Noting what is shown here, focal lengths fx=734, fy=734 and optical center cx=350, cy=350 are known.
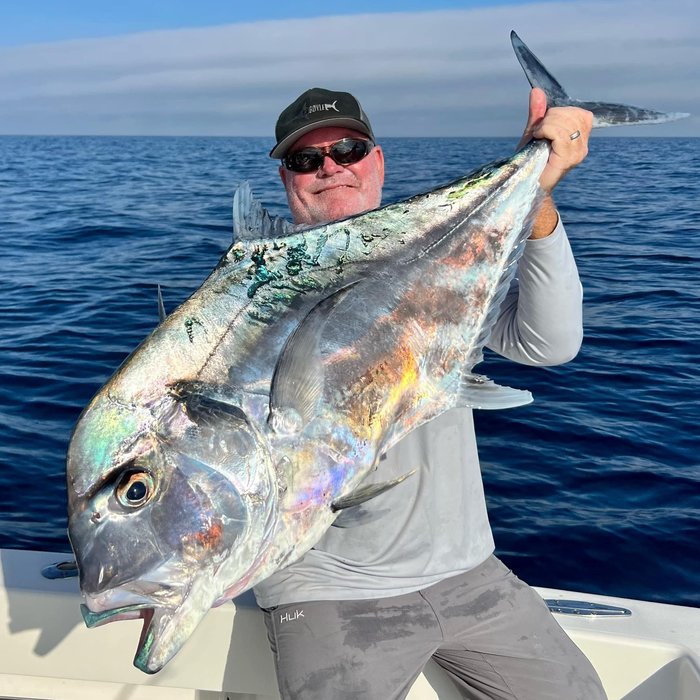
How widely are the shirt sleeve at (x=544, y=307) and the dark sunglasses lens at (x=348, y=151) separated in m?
0.91

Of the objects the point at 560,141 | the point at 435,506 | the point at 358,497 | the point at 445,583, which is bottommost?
the point at 445,583

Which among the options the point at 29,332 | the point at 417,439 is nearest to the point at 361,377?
the point at 417,439

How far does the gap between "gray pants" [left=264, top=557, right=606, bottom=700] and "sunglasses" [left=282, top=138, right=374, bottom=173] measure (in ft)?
5.60

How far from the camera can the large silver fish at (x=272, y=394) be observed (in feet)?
5.34

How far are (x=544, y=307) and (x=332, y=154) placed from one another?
1.17 meters

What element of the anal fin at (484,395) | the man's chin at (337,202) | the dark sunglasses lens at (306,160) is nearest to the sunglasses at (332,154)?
the dark sunglasses lens at (306,160)

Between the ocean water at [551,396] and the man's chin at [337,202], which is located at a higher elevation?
the man's chin at [337,202]

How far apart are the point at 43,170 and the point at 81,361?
1146 inches

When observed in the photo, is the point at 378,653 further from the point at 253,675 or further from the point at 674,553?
the point at 674,553

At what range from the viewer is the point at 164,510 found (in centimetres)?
163

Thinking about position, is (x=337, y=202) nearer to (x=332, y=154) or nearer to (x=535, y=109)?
(x=332, y=154)

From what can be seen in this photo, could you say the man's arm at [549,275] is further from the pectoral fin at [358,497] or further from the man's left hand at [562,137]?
the pectoral fin at [358,497]

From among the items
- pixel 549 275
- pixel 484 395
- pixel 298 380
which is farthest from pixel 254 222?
pixel 549 275

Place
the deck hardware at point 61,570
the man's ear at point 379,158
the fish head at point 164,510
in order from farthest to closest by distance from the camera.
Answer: the man's ear at point 379,158 < the deck hardware at point 61,570 < the fish head at point 164,510
